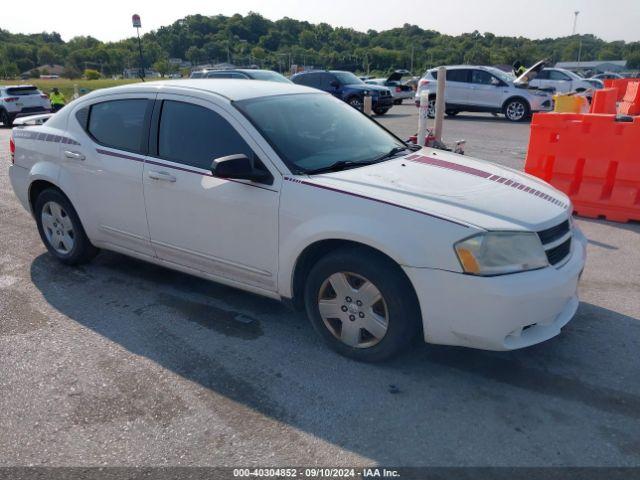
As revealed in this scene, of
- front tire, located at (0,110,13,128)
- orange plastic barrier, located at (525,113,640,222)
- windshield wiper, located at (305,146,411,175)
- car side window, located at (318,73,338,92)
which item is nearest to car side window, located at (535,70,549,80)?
car side window, located at (318,73,338,92)

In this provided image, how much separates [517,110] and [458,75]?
2334 millimetres

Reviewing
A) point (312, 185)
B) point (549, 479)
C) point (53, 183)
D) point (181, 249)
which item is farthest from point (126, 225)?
point (549, 479)

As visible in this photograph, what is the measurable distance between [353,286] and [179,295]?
5.89 ft

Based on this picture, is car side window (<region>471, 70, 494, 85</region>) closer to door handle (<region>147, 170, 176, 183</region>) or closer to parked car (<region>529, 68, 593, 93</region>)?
parked car (<region>529, 68, 593, 93</region>)

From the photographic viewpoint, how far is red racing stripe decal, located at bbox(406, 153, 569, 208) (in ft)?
11.8

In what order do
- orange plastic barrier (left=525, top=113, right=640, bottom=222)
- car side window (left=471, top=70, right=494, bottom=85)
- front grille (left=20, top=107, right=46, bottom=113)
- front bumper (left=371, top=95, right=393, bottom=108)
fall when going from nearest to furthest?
orange plastic barrier (left=525, top=113, right=640, bottom=222) < car side window (left=471, top=70, right=494, bottom=85) < front bumper (left=371, top=95, right=393, bottom=108) < front grille (left=20, top=107, right=46, bottom=113)

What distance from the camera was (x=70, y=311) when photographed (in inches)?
167

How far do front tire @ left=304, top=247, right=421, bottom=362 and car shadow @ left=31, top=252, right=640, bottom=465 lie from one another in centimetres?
14

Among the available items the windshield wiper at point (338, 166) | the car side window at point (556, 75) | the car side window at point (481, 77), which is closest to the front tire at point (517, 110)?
the car side window at point (481, 77)

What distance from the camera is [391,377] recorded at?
329cm

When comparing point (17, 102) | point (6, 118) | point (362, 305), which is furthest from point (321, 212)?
point (6, 118)

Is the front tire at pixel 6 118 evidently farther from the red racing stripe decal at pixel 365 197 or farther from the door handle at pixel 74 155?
the red racing stripe decal at pixel 365 197

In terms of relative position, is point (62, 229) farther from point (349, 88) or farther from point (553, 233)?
point (349, 88)

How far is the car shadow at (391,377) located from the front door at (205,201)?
443 millimetres
